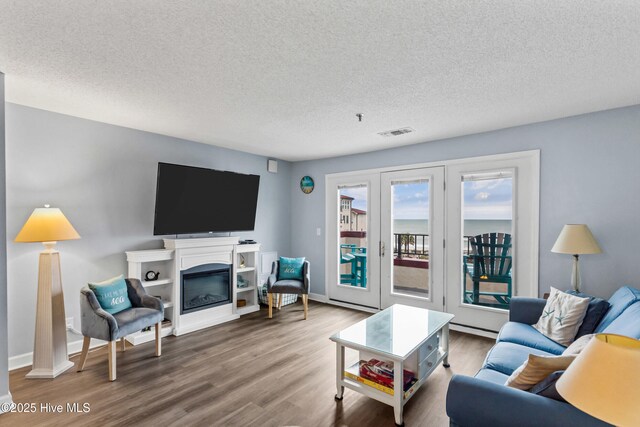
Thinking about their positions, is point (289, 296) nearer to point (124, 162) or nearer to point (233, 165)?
point (233, 165)

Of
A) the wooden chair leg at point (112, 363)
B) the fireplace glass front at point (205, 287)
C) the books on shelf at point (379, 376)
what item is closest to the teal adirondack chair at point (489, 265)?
the books on shelf at point (379, 376)

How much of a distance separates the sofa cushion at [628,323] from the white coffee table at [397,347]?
1.15 m

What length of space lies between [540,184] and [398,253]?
195cm

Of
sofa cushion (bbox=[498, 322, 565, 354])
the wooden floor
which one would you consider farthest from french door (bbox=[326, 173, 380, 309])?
sofa cushion (bbox=[498, 322, 565, 354])

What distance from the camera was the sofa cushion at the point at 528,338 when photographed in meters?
2.31

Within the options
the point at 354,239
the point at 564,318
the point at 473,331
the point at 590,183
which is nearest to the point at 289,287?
the point at 354,239

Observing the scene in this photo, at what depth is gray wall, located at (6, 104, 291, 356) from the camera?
291 centimetres

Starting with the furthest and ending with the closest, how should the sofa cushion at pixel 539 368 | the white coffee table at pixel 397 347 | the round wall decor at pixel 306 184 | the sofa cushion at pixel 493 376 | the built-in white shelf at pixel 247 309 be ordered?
the round wall decor at pixel 306 184
the built-in white shelf at pixel 247 309
the white coffee table at pixel 397 347
the sofa cushion at pixel 493 376
the sofa cushion at pixel 539 368

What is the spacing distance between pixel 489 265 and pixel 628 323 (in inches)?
73.5

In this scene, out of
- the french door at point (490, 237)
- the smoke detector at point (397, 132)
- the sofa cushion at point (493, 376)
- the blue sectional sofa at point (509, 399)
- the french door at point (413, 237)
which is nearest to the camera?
the blue sectional sofa at point (509, 399)

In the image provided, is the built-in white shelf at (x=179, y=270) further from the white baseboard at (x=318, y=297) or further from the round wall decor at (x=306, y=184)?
the round wall decor at (x=306, y=184)

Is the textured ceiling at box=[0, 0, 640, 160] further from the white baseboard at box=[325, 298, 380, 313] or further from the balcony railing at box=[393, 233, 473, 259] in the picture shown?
the white baseboard at box=[325, 298, 380, 313]

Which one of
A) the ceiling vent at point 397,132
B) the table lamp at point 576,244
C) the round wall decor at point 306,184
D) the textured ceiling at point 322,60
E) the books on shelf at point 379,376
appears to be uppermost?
the textured ceiling at point 322,60

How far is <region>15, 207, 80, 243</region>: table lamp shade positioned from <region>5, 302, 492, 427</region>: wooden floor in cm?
124
